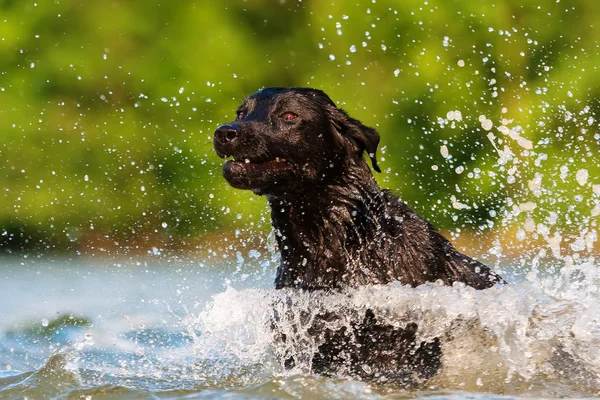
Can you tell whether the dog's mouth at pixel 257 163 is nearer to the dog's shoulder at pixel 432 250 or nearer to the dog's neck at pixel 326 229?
the dog's neck at pixel 326 229

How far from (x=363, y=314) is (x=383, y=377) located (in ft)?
1.23

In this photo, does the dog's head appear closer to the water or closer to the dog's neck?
the dog's neck

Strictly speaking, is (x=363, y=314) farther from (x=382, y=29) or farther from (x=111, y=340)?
(x=382, y=29)

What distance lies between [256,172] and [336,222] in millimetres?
595

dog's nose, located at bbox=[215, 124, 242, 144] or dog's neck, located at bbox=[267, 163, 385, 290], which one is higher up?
dog's nose, located at bbox=[215, 124, 242, 144]

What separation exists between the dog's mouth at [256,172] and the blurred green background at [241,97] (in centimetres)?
944

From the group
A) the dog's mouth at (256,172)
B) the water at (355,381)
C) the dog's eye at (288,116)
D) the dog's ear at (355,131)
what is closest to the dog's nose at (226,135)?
the dog's mouth at (256,172)

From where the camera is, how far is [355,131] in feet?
20.2

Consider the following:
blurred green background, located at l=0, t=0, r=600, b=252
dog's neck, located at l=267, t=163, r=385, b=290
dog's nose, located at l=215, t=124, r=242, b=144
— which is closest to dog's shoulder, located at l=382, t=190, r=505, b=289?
dog's neck, located at l=267, t=163, r=385, b=290

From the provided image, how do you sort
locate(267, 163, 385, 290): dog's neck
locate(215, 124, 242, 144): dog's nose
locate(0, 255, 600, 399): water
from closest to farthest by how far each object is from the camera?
locate(0, 255, 600, 399): water, locate(215, 124, 242, 144): dog's nose, locate(267, 163, 385, 290): dog's neck

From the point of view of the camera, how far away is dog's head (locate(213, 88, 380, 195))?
18.8 feet

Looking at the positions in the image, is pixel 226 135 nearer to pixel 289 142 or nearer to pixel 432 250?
pixel 289 142

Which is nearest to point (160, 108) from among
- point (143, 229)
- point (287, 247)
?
point (143, 229)

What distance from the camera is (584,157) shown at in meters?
16.4
